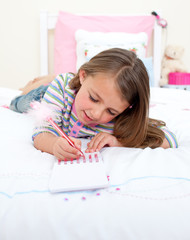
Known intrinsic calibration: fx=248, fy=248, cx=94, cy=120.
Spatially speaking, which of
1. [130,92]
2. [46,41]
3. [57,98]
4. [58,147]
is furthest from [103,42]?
[58,147]

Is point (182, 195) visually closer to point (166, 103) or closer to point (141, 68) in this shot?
point (141, 68)

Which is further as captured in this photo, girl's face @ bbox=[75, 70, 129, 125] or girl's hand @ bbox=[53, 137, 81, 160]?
girl's face @ bbox=[75, 70, 129, 125]

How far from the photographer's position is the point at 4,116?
1.14 meters

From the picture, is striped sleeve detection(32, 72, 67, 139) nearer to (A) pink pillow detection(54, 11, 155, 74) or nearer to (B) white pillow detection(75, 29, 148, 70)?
(B) white pillow detection(75, 29, 148, 70)

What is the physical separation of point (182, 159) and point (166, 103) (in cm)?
91

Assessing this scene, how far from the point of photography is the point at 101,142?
0.88 meters

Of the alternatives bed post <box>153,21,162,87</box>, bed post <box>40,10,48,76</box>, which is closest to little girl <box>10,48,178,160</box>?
bed post <box>40,10,48,76</box>

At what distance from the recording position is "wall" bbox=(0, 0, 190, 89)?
2.40 meters

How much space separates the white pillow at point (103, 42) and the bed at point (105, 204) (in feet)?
4.98

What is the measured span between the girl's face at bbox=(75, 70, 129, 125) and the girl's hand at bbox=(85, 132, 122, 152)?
0.21 ft

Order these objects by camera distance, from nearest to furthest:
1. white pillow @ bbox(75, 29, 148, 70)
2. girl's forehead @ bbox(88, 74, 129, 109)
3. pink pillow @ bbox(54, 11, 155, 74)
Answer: girl's forehead @ bbox(88, 74, 129, 109), white pillow @ bbox(75, 29, 148, 70), pink pillow @ bbox(54, 11, 155, 74)

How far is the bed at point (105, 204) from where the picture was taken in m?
0.47

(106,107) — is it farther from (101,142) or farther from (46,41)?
(46,41)

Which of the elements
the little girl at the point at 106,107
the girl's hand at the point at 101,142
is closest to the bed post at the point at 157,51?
the little girl at the point at 106,107
